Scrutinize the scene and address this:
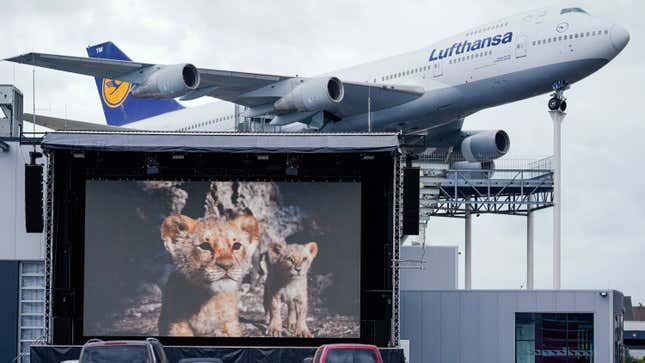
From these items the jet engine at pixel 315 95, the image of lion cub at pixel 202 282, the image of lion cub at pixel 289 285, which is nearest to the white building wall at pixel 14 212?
the image of lion cub at pixel 202 282

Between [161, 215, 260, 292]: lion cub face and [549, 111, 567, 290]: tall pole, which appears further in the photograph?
[549, 111, 567, 290]: tall pole

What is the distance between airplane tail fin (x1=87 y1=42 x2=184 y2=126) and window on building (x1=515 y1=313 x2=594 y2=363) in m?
22.5

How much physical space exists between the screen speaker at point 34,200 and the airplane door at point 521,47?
17.0 metres

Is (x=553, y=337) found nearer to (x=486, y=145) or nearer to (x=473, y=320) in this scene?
(x=473, y=320)

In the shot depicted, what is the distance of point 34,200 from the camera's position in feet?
80.4

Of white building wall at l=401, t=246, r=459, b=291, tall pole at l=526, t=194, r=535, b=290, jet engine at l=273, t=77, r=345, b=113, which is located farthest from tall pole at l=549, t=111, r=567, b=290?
jet engine at l=273, t=77, r=345, b=113

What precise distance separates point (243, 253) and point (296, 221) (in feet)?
4.38

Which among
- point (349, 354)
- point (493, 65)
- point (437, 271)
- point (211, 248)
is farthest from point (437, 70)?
point (349, 354)

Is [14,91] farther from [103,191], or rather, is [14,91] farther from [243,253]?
[243,253]

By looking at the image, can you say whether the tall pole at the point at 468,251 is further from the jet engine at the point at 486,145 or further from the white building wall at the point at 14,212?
the white building wall at the point at 14,212

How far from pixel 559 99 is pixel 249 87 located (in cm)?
985

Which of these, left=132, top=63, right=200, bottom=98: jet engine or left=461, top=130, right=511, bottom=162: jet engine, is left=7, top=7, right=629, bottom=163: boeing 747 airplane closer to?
left=132, top=63, right=200, bottom=98: jet engine

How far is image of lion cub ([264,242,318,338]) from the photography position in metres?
25.9

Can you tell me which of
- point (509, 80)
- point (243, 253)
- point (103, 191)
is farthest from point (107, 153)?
point (509, 80)
